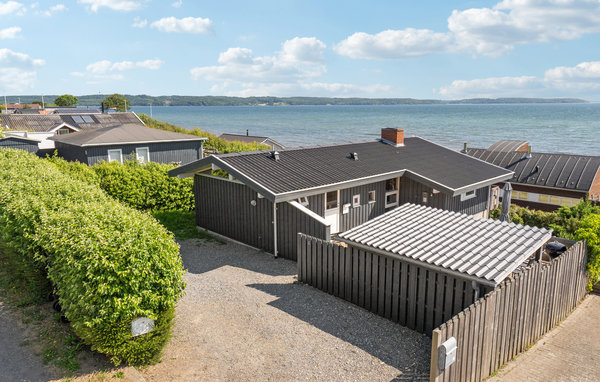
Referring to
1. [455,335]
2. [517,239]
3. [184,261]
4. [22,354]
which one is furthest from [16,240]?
[517,239]

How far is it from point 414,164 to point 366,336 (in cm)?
1161

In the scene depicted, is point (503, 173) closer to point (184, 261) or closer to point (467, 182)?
point (467, 182)

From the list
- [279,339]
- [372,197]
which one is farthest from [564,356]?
[372,197]

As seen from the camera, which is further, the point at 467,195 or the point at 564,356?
the point at 467,195

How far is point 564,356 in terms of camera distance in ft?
29.2

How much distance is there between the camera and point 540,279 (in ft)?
30.0

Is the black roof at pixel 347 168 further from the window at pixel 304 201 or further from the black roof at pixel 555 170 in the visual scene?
the black roof at pixel 555 170

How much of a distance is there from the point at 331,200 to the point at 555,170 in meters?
20.3

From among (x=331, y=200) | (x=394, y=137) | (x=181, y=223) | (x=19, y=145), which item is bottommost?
(x=181, y=223)

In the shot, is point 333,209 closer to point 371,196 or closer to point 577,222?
point 371,196

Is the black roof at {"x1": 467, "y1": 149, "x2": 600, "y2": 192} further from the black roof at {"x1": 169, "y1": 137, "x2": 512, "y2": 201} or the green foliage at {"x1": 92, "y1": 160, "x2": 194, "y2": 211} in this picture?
the green foliage at {"x1": 92, "y1": 160, "x2": 194, "y2": 211}

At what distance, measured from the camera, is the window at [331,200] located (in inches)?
620

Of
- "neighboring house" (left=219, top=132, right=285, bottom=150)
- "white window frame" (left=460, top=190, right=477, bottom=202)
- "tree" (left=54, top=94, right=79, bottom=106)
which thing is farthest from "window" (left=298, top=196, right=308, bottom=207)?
"tree" (left=54, top=94, right=79, bottom=106)

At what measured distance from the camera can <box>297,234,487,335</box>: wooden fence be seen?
8.77m
